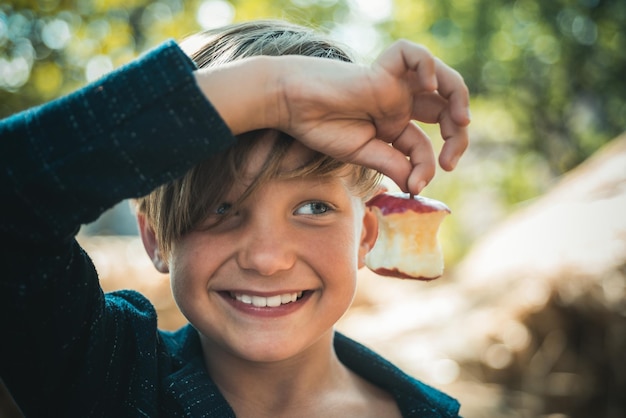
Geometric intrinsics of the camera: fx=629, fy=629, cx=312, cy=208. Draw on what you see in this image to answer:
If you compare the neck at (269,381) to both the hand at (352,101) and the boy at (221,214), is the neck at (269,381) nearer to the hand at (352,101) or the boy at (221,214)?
the boy at (221,214)

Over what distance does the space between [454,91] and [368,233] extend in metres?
0.62

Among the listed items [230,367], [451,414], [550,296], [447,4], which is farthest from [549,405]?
[447,4]

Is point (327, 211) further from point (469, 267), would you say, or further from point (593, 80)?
point (593, 80)

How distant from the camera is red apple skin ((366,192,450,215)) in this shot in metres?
1.26

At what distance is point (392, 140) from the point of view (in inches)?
48.1

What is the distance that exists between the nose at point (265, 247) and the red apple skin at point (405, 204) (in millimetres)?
211

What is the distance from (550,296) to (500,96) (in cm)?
1058

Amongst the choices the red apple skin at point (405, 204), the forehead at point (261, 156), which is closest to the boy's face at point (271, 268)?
the forehead at point (261, 156)

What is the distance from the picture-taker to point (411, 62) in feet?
3.36

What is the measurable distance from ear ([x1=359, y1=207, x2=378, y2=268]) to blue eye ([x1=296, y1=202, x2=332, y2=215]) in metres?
0.25

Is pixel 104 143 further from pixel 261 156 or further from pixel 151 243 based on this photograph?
pixel 151 243

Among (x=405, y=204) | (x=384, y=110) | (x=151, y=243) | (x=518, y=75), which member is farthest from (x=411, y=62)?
(x=518, y=75)

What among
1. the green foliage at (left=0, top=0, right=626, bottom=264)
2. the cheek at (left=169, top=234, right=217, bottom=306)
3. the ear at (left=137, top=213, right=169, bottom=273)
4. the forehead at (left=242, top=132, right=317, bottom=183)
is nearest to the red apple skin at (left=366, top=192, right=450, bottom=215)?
the forehead at (left=242, top=132, right=317, bottom=183)

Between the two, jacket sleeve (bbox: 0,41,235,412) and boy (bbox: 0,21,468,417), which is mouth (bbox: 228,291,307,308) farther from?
jacket sleeve (bbox: 0,41,235,412)
